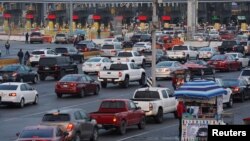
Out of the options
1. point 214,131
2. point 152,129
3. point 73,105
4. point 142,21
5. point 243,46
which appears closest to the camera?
point 214,131

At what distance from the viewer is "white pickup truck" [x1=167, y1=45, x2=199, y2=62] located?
67669 mm

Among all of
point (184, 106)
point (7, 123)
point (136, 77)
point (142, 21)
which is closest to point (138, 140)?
point (184, 106)

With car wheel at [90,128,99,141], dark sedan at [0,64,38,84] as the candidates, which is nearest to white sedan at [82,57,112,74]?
dark sedan at [0,64,38,84]

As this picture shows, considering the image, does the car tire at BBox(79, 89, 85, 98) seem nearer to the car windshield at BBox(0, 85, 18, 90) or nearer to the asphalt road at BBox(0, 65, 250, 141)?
the asphalt road at BBox(0, 65, 250, 141)

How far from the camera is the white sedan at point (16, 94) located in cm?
3653

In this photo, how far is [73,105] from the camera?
37688 mm

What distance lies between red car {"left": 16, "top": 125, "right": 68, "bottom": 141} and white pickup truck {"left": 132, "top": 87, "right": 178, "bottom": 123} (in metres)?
9.32

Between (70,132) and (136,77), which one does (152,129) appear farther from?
(136,77)

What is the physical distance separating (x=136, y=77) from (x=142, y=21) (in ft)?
306

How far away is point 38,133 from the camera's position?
22.0 metres

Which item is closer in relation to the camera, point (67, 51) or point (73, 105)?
point (73, 105)

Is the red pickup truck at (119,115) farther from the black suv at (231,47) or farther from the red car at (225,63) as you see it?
the black suv at (231,47)

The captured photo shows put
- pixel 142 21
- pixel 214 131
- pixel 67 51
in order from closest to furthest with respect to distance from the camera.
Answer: pixel 214 131 → pixel 67 51 → pixel 142 21

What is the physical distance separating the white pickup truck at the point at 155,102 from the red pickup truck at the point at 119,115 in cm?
155
